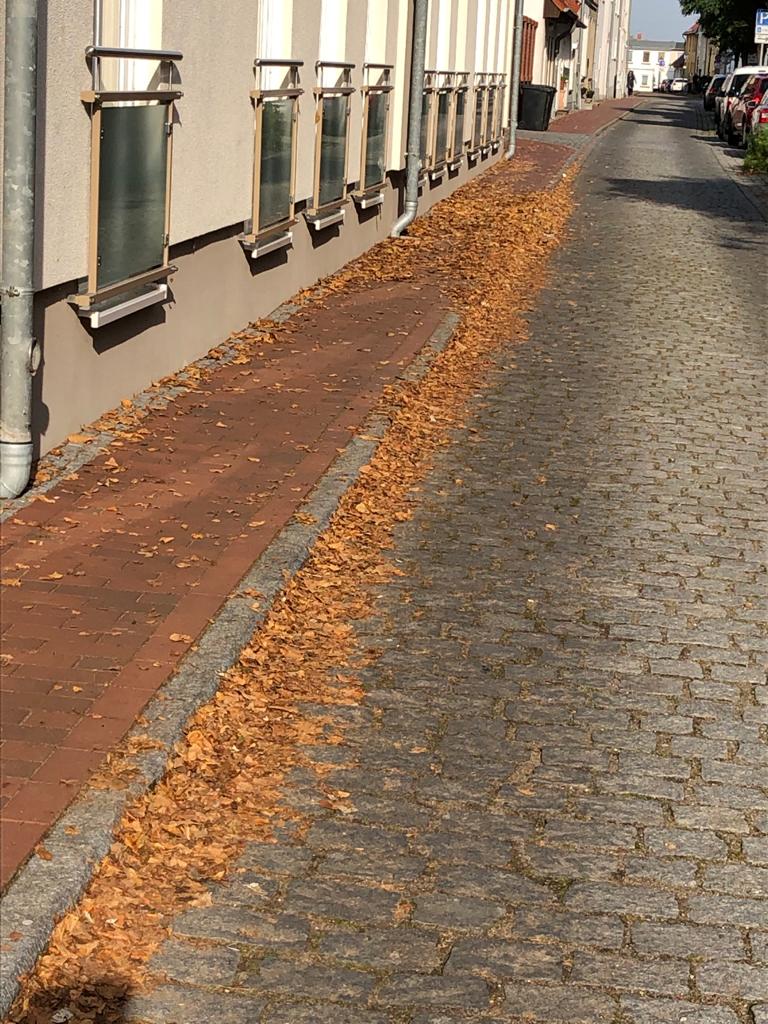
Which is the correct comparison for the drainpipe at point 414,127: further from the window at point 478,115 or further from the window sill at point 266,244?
the window at point 478,115

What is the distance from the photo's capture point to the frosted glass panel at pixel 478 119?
27741mm

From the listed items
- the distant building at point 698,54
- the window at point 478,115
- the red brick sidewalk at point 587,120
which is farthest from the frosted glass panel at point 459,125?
the distant building at point 698,54

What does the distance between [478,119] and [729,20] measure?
4259 centimetres

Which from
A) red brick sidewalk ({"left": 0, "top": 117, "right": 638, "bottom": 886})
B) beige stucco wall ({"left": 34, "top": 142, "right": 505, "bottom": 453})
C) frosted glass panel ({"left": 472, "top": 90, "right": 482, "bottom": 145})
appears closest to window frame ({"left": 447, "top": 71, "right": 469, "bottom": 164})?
frosted glass panel ({"left": 472, "top": 90, "right": 482, "bottom": 145})

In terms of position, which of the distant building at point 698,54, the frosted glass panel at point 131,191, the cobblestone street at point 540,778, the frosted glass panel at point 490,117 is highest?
the distant building at point 698,54

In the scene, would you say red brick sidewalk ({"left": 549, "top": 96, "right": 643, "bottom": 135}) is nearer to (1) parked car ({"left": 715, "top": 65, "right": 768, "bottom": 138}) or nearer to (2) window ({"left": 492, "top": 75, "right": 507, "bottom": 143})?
(1) parked car ({"left": 715, "top": 65, "right": 768, "bottom": 138})

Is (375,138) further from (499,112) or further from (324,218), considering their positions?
(499,112)

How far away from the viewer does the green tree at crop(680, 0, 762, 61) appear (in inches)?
2557

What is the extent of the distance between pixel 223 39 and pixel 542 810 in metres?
7.14

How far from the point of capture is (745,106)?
44688mm

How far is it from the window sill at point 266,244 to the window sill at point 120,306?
2.16m

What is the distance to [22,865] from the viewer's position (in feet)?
A: 13.6

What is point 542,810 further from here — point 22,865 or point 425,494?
point 425,494

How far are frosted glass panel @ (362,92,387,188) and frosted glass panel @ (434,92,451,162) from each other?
471 centimetres
